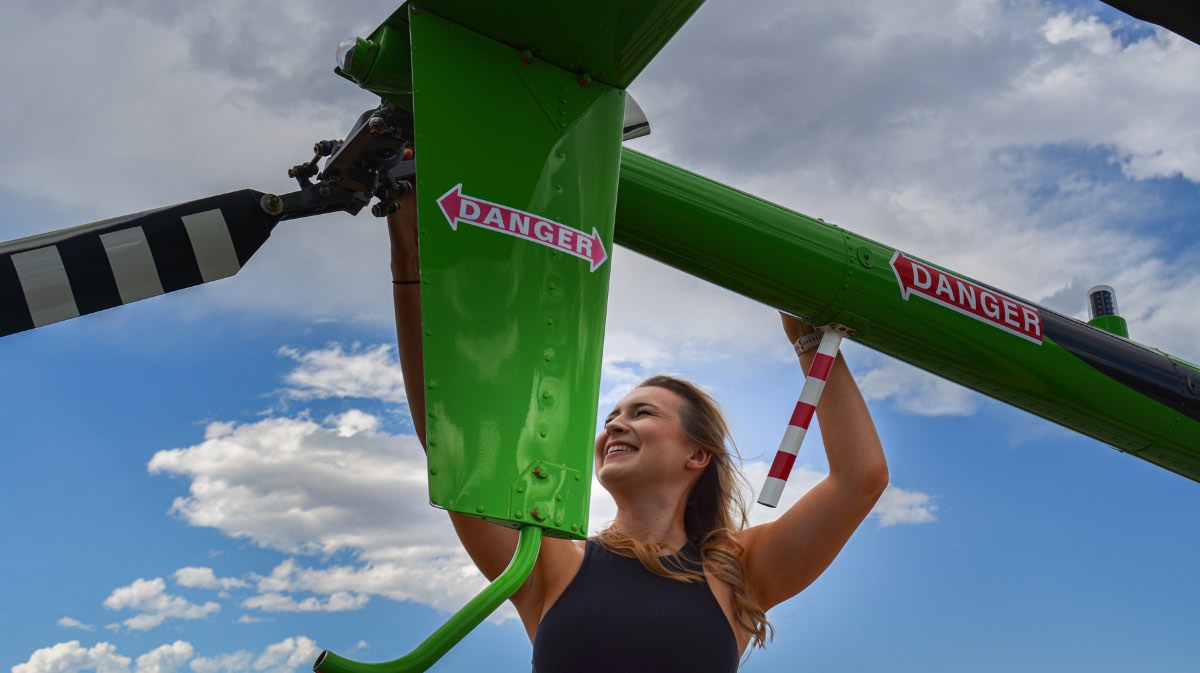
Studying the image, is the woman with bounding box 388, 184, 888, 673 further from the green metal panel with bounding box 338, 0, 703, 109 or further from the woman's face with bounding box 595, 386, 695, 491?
the green metal panel with bounding box 338, 0, 703, 109

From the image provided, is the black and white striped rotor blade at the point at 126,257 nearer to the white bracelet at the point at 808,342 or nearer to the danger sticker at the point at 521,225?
the danger sticker at the point at 521,225

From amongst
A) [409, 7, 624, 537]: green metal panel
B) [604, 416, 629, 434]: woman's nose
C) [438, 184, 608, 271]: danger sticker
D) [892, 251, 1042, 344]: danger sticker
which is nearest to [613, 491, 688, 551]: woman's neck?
[604, 416, 629, 434]: woman's nose

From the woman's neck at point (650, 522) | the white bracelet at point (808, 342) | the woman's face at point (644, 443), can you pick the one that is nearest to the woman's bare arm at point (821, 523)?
the woman's neck at point (650, 522)

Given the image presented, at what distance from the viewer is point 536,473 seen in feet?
8.16

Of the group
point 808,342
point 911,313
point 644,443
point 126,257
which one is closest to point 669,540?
point 644,443

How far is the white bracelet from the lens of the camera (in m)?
3.97

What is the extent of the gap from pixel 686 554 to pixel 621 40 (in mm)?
1647

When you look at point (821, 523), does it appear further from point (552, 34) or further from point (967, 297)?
point (552, 34)

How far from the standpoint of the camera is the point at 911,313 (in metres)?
4.09

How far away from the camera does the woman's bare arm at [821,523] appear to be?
130 inches

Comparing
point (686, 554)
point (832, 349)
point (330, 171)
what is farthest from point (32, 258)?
point (832, 349)

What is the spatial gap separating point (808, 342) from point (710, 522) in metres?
0.84

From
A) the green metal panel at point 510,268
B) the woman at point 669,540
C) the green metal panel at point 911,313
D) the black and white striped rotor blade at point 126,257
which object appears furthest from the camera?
the green metal panel at point 911,313

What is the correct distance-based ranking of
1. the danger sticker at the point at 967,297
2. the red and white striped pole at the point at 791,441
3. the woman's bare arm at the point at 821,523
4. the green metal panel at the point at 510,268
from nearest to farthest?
the green metal panel at the point at 510,268 < the woman's bare arm at the point at 821,523 < the red and white striped pole at the point at 791,441 < the danger sticker at the point at 967,297
